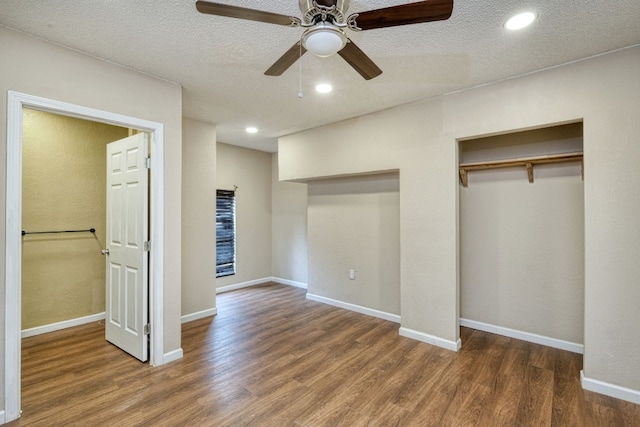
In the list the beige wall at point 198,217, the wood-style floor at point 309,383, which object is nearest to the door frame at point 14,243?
the wood-style floor at point 309,383

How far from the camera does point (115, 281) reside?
3.26 m

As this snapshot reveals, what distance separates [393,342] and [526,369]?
1218 millimetres

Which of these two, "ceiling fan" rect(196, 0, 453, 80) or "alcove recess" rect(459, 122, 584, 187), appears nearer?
"ceiling fan" rect(196, 0, 453, 80)

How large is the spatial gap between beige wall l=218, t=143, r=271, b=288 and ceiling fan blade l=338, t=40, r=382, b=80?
397 cm

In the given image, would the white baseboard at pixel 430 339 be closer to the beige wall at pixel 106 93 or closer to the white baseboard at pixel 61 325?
the beige wall at pixel 106 93

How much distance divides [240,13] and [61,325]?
4.18m

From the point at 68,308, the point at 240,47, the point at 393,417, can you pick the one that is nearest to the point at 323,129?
the point at 240,47

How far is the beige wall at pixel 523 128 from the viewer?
2.33 meters

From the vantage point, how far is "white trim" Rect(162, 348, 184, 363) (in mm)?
2877

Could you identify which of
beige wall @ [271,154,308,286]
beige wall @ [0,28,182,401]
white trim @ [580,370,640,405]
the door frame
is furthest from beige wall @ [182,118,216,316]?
white trim @ [580,370,640,405]

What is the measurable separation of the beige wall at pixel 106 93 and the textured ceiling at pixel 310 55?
10cm

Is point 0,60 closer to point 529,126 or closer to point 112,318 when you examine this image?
point 112,318

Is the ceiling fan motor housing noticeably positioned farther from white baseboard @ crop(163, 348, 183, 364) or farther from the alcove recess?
white baseboard @ crop(163, 348, 183, 364)

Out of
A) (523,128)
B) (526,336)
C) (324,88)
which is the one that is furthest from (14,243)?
(526,336)
